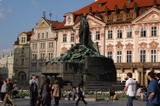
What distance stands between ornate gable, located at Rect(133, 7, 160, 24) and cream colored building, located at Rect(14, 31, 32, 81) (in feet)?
85.8

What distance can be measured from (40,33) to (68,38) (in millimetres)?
7839

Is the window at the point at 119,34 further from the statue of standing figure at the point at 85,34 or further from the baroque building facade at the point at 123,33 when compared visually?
the statue of standing figure at the point at 85,34

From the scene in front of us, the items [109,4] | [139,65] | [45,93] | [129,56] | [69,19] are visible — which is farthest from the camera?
[69,19]

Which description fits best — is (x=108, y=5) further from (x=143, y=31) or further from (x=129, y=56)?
(x=129, y=56)

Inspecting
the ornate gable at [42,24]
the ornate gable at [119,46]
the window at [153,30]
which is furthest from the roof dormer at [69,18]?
the window at [153,30]

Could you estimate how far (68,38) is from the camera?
62.5 m

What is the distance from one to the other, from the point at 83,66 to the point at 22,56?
1763 inches

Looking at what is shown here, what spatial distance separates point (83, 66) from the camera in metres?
28.4

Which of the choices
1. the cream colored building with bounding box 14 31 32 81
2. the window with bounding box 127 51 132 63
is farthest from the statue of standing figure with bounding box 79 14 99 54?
the cream colored building with bounding box 14 31 32 81

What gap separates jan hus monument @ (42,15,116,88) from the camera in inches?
1093

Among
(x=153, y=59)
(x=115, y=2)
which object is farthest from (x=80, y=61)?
(x=115, y=2)

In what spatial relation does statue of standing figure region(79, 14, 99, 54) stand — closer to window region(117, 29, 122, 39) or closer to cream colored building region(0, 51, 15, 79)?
window region(117, 29, 122, 39)

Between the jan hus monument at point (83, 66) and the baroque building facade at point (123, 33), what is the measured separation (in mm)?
23111

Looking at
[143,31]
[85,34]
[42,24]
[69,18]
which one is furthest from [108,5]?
[85,34]
